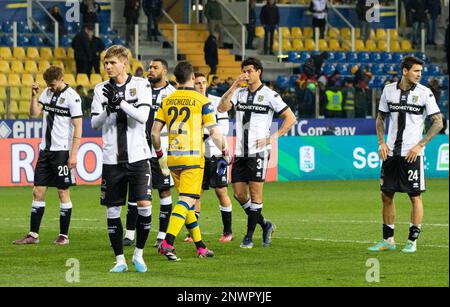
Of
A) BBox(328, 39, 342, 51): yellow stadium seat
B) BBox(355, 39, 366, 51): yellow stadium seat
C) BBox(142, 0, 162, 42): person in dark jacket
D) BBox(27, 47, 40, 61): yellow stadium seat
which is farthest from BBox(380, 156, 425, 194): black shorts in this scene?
BBox(355, 39, 366, 51): yellow stadium seat

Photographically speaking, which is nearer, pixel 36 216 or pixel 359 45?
pixel 36 216

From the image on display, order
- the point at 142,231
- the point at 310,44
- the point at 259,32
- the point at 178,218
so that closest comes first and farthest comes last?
the point at 142,231 → the point at 178,218 → the point at 259,32 → the point at 310,44

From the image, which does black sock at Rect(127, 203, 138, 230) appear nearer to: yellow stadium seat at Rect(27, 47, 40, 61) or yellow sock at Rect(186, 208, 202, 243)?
yellow sock at Rect(186, 208, 202, 243)

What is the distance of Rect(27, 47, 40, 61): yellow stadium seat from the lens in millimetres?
31031

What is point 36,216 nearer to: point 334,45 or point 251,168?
point 251,168

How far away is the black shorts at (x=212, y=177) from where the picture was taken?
16062mm

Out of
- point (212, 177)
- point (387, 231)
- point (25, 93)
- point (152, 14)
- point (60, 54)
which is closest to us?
point (387, 231)

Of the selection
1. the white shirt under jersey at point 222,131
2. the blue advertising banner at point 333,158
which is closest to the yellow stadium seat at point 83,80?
the blue advertising banner at point 333,158

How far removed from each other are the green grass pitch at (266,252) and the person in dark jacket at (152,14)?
12039 millimetres

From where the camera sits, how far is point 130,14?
1316 inches

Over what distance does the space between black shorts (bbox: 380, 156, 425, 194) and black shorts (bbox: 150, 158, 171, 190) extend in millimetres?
2741

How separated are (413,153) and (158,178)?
3.25 metres

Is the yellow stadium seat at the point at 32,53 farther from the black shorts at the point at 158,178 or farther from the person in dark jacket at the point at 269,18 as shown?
the black shorts at the point at 158,178

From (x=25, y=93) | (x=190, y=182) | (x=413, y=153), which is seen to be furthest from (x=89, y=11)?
(x=190, y=182)
